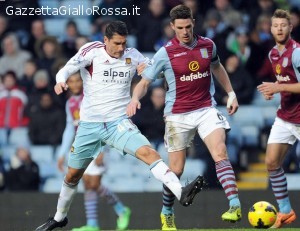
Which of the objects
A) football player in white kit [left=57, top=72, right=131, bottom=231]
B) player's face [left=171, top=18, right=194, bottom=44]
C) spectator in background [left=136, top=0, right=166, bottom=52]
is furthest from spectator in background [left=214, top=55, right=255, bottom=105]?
player's face [left=171, top=18, right=194, bottom=44]

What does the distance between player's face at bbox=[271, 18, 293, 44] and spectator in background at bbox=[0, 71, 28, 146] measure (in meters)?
5.63

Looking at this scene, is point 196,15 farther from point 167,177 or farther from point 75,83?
point 167,177

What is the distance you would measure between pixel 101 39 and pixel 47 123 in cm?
171

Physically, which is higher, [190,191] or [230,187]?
[190,191]

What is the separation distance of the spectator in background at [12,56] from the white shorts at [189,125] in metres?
5.80

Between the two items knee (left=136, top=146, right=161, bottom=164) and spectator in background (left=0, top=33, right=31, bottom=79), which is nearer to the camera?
knee (left=136, top=146, right=161, bottom=164)

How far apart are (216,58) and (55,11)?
21.5 ft

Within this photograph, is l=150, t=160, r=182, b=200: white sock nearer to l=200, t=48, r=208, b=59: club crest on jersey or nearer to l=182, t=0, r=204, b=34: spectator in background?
l=200, t=48, r=208, b=59: club crest on jersey

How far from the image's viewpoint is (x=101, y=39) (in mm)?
17062

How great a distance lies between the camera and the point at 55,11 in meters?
17.9

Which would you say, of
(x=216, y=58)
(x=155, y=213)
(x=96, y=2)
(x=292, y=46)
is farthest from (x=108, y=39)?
(x=96, y=2)

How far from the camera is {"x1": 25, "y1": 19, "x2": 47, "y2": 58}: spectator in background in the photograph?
57.4 feet

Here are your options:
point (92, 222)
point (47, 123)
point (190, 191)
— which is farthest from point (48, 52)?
point (190, 191)

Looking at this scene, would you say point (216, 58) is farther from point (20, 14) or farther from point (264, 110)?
point (20, 14)
